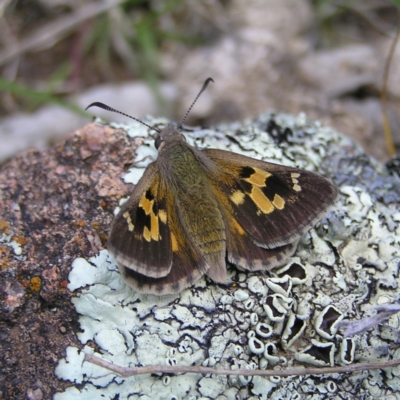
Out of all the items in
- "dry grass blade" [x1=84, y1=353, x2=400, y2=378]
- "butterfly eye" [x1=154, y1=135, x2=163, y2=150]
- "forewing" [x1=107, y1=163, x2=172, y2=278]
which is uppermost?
"butterfly eye" [x1=154, y1=135, x2=163, y2=150]

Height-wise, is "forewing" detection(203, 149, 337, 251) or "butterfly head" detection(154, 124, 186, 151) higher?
"butterfly head" detection(154, 124, 186, 151)

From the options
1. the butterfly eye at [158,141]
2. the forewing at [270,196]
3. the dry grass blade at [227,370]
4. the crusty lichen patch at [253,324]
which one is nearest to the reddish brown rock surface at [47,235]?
the crusty lichen patch at [253,324]

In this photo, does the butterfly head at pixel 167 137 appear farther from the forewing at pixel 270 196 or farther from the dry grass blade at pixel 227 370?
the dry grass blade at pixel 227 370

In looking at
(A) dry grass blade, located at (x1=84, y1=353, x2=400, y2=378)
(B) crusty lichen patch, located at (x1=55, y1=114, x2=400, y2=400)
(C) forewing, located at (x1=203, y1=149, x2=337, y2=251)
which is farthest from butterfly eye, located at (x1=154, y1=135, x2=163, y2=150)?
(A) dry grass blade, located at (x1=84, y1=353, x2=400, y2=378)

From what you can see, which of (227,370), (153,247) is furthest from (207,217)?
(227,370)

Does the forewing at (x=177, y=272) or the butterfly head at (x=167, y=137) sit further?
the butterfly head at (x=167, y=137)

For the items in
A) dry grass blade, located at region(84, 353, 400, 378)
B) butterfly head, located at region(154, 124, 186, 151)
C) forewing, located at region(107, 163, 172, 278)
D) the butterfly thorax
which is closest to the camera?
dry grass blade, located at region(84, 353, 400, 378)

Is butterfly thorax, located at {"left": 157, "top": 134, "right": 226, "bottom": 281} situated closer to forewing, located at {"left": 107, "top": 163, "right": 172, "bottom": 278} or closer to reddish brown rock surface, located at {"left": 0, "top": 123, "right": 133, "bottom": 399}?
forewing, located at {"left": 107, "top": 163, "right": 172, "bottom": 278}

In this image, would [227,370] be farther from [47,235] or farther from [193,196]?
[47,235]
